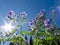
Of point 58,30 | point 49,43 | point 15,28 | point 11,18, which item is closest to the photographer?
point 49,43

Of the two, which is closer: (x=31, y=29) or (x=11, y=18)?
(x=31, y=29)

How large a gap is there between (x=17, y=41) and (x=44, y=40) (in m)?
1.10

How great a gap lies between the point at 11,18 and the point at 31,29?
1.33 m

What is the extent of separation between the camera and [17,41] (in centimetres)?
686

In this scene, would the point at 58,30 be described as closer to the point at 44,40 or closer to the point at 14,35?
the point at 44,40

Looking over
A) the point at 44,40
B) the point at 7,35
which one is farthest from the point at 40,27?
the point at 7,35

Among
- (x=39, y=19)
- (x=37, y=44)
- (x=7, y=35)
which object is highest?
(x=39, y=19)

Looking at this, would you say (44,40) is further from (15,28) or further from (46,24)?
(15,28)

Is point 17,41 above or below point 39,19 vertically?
below

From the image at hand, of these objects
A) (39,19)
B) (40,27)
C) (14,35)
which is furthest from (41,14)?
(14,35)

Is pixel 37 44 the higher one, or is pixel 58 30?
pixel 58 30

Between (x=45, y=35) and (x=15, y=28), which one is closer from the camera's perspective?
(x=45, y=35)

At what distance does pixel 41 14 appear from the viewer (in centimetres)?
760

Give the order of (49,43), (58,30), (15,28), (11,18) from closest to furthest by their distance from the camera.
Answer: (49,43) → (58,30) → (15,28) → (11,18)
